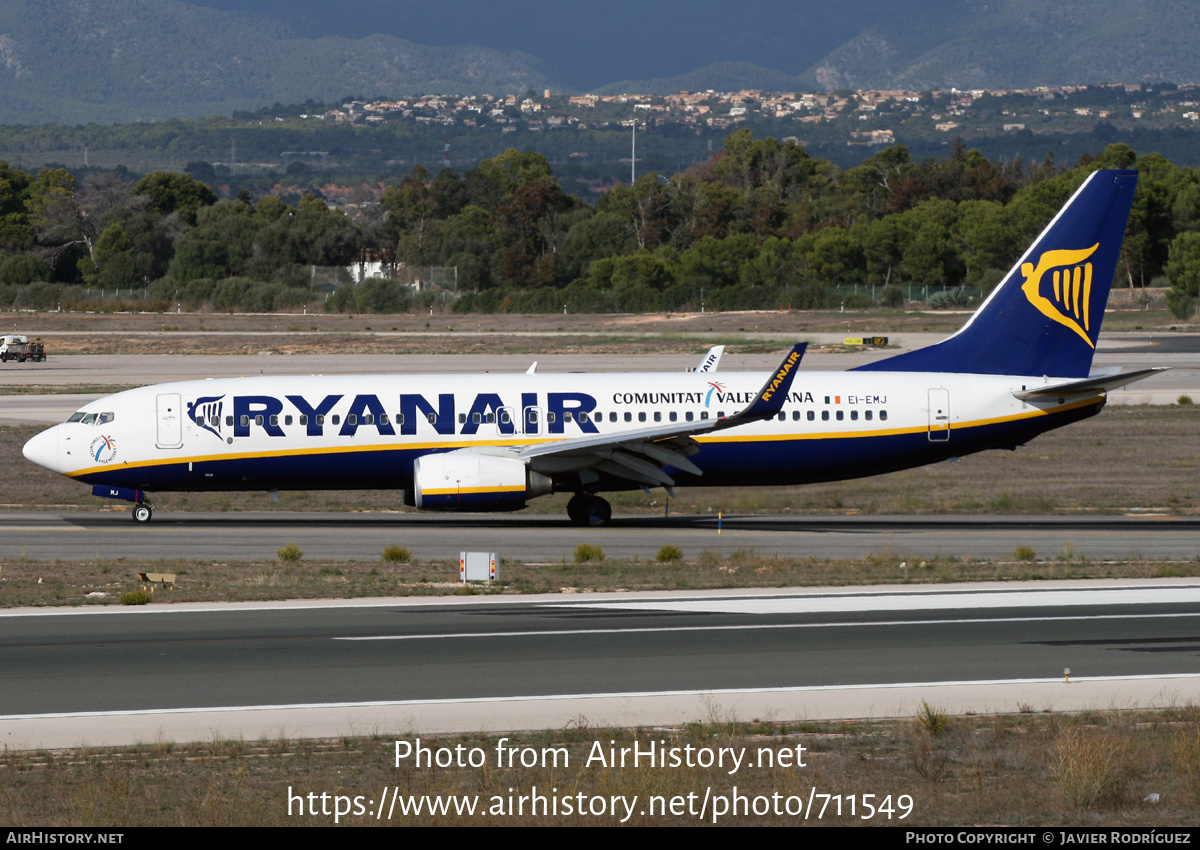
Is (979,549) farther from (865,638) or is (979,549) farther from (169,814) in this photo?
(169,814)

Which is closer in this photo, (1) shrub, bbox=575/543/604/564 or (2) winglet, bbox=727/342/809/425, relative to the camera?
(1) shrub, bbox=575/543/604/564

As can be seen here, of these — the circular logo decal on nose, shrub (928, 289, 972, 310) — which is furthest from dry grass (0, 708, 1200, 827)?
shrub (928, 289, 972, 310)

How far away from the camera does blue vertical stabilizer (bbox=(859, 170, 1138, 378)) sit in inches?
1469

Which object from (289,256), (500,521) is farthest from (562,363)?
(289,256)

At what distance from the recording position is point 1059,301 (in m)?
37.5

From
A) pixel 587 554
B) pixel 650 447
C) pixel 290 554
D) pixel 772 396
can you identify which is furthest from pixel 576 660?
pixel 650 447

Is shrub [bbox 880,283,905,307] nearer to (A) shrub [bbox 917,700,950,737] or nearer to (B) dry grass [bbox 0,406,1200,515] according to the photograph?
(B) dry grass [bbox 0,406,1200,515]

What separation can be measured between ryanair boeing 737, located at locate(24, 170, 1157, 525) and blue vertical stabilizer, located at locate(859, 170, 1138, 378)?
0.12ft

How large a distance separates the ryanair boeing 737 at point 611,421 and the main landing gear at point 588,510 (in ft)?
0.12

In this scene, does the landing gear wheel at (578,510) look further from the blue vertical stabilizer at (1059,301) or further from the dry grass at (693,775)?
the dry grass at (693,775)

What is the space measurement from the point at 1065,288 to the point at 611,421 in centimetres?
1235

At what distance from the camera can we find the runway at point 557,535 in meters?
31.4

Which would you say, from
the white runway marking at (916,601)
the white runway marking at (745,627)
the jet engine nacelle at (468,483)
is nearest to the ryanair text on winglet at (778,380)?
the jet engine nacelle at (468,483)

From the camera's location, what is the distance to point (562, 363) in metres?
77.7
